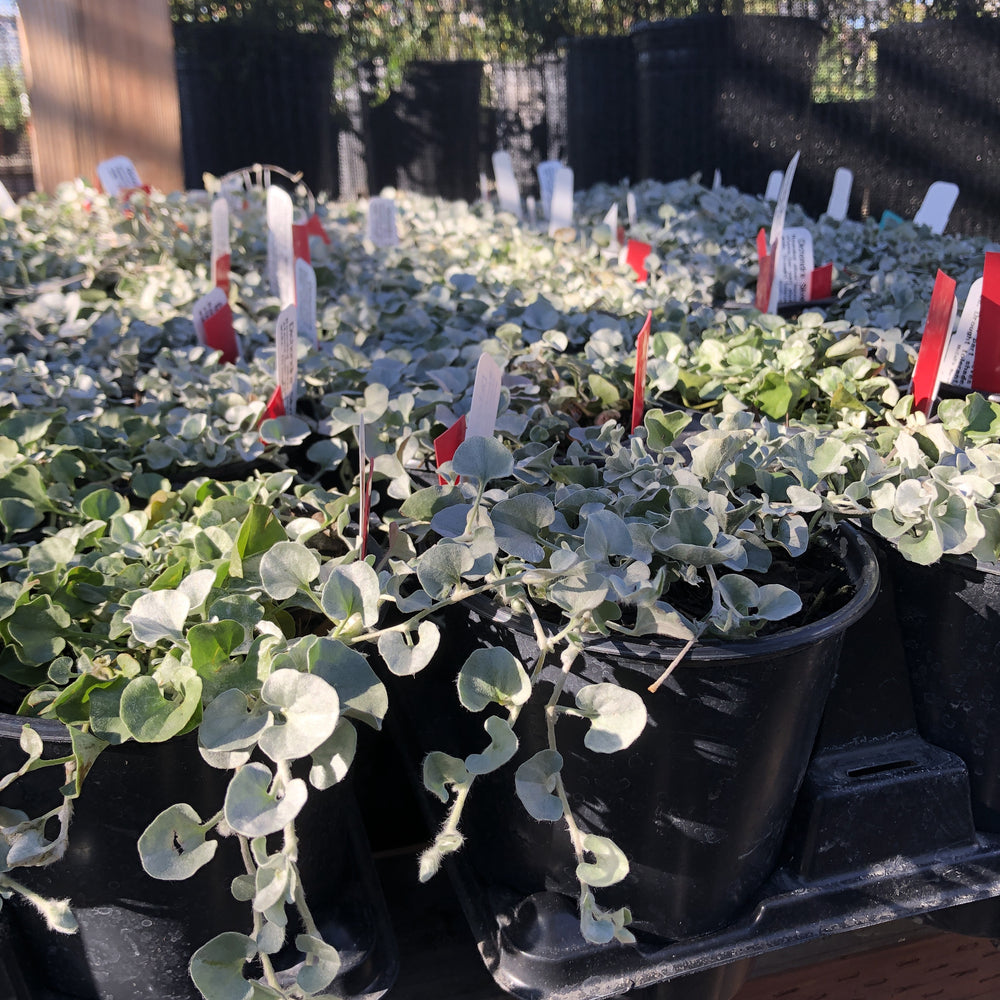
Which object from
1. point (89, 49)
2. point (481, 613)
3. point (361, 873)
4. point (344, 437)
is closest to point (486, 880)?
point (361, 873)

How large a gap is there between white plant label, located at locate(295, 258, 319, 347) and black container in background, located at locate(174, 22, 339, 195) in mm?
3373

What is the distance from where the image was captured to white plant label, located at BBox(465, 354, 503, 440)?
636 mm

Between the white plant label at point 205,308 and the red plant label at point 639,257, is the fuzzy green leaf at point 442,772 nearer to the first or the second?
the white plant label at point 205,308

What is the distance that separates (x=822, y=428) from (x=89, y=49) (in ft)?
7.41

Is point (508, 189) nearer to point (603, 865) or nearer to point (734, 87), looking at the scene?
point (734, 87)

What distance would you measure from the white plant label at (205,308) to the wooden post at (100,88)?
1507mm

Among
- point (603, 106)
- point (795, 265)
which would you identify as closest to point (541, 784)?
point (795, 265)

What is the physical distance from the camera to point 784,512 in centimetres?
60

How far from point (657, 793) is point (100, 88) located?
2.46m

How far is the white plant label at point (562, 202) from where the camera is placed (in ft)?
6.27

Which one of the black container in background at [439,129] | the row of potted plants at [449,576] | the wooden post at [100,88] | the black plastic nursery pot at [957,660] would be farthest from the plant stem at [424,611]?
the black container in background at [439,129]

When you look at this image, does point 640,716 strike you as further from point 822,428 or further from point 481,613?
point 822,428

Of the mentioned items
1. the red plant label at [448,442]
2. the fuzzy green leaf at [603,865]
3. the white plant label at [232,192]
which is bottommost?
the fuzzy green leaf at [603,865]

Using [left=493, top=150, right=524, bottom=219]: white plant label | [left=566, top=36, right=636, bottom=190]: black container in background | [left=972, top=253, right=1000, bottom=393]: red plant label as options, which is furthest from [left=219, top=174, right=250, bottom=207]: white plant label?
[left=566, top=36, right=636, bottom=190]: black container in background
